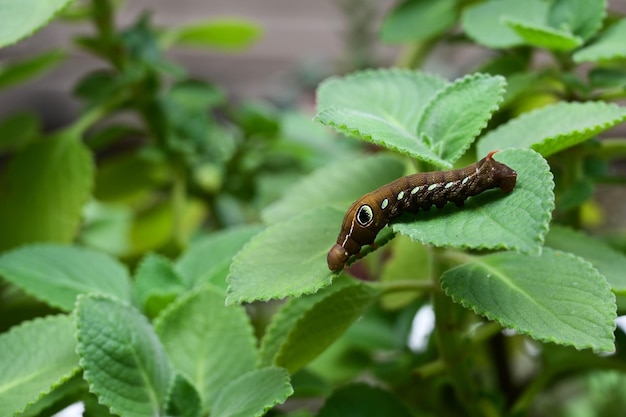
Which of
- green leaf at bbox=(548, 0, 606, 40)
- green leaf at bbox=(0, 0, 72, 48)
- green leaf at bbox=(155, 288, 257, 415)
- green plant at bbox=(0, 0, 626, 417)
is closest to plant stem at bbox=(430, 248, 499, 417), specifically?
green plant at bbox=(0, 0, 626, 417)

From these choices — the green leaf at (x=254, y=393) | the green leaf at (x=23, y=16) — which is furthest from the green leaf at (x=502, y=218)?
the green leaf at (x=23, y=16)

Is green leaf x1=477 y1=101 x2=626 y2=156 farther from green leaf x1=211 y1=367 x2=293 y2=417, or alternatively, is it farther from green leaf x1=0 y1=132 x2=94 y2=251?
green leaf x1=0 y1=132 x2=94 y2=251

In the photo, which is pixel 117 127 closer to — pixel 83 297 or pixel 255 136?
pixel 255 136

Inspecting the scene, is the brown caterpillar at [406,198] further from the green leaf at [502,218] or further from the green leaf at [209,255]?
the green leaf at [209,255]

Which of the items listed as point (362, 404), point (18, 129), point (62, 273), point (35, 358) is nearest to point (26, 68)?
point (18, 129)

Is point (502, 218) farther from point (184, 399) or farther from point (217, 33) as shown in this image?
point (217, 33)

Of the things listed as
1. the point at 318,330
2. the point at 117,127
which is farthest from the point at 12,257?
the point at 117,127
